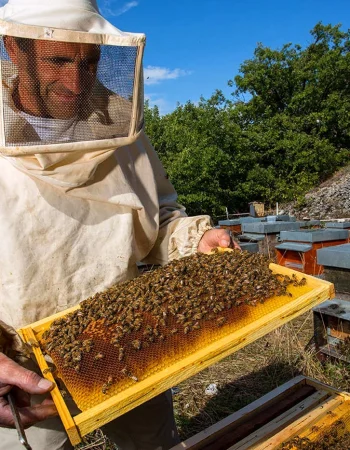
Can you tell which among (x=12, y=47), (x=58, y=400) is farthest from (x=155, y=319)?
(x=12, y=47)

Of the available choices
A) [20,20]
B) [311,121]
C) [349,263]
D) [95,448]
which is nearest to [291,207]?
[311,121]

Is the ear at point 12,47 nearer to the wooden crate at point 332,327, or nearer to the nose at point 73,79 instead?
the nose at point 73,79

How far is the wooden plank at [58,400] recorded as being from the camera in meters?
1.40

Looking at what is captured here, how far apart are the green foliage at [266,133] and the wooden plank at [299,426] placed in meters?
18.4

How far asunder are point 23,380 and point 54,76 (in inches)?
54.9

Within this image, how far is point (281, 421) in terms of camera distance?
2.09 m

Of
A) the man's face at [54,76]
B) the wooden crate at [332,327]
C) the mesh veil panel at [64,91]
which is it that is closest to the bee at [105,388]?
the mesh veil panel at [64,91]

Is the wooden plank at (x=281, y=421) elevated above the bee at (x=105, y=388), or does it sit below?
below

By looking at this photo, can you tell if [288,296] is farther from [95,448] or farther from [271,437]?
[95,448]

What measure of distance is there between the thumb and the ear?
140 centimetres

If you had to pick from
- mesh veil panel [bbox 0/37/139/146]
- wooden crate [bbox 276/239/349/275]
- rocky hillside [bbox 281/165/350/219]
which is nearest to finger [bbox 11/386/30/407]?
mesh veil panel [bbox 0/37/139/146]

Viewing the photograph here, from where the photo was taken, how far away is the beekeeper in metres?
1.88

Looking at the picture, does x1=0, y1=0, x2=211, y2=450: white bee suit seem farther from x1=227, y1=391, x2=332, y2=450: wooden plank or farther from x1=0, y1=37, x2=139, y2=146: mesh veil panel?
x1=227, y1=391, x2=332, y2=450: wooden plank

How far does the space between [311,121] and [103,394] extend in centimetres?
2916
